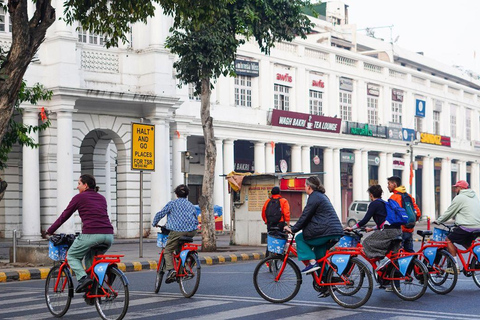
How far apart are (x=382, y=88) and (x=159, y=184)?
87.3 ft

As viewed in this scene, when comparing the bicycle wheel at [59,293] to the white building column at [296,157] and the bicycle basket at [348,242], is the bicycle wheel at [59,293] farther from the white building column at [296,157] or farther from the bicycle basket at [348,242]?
the white building column at [296,157]

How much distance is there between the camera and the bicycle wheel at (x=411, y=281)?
1159 centimetres

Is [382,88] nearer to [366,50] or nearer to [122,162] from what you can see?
[366,50]

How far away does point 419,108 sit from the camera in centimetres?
5947

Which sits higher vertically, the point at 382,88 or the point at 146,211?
the point at 382,88

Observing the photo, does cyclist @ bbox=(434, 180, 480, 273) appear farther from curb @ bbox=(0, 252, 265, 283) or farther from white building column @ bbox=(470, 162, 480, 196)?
white building column @ bbox=(470, 162, 480, 196)

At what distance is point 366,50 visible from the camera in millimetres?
66562

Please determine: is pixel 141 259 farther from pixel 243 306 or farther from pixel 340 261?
pixel 340 261

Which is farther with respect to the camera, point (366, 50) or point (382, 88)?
point (366, 50)

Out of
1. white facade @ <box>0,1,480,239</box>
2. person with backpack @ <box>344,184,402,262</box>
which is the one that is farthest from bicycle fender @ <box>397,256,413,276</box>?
white facade @ <box>0,1,480,239</box>

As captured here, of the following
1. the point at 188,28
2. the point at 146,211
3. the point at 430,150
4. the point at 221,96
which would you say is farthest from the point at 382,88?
the point at 188,28

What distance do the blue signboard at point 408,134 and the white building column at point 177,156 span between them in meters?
23.3

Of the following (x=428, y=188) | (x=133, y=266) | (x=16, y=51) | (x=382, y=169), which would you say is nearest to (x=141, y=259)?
(x=133, y=266)

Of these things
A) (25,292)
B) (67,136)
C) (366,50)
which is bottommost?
(25,292)
